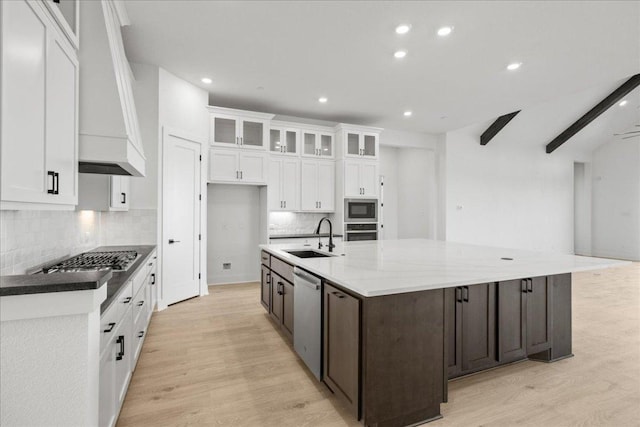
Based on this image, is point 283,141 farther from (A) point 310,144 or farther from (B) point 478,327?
(B) point 478,327

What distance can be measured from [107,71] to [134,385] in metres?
2.18

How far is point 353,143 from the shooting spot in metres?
6.05

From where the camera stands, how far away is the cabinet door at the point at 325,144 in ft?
19.5

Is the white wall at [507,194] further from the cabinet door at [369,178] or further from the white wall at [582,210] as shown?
the cabinet door at [369,178]

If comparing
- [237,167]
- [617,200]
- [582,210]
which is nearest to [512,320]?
[237,167]

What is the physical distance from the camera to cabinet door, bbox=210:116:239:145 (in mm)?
4973

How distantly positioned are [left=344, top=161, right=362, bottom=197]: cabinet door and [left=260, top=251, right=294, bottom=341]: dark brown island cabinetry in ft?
8.59

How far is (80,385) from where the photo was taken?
4.12ft

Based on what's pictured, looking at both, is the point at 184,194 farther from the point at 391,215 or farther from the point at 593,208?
the point at 593,208

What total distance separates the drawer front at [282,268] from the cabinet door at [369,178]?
3156mm

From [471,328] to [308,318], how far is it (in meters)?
1.19

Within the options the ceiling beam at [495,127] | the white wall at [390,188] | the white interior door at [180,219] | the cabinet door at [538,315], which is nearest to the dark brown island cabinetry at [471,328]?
the cabinet door at [538,315]

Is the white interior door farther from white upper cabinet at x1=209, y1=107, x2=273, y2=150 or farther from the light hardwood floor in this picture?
the light hardwood floor

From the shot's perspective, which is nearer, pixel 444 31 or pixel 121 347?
pixel 121 347
